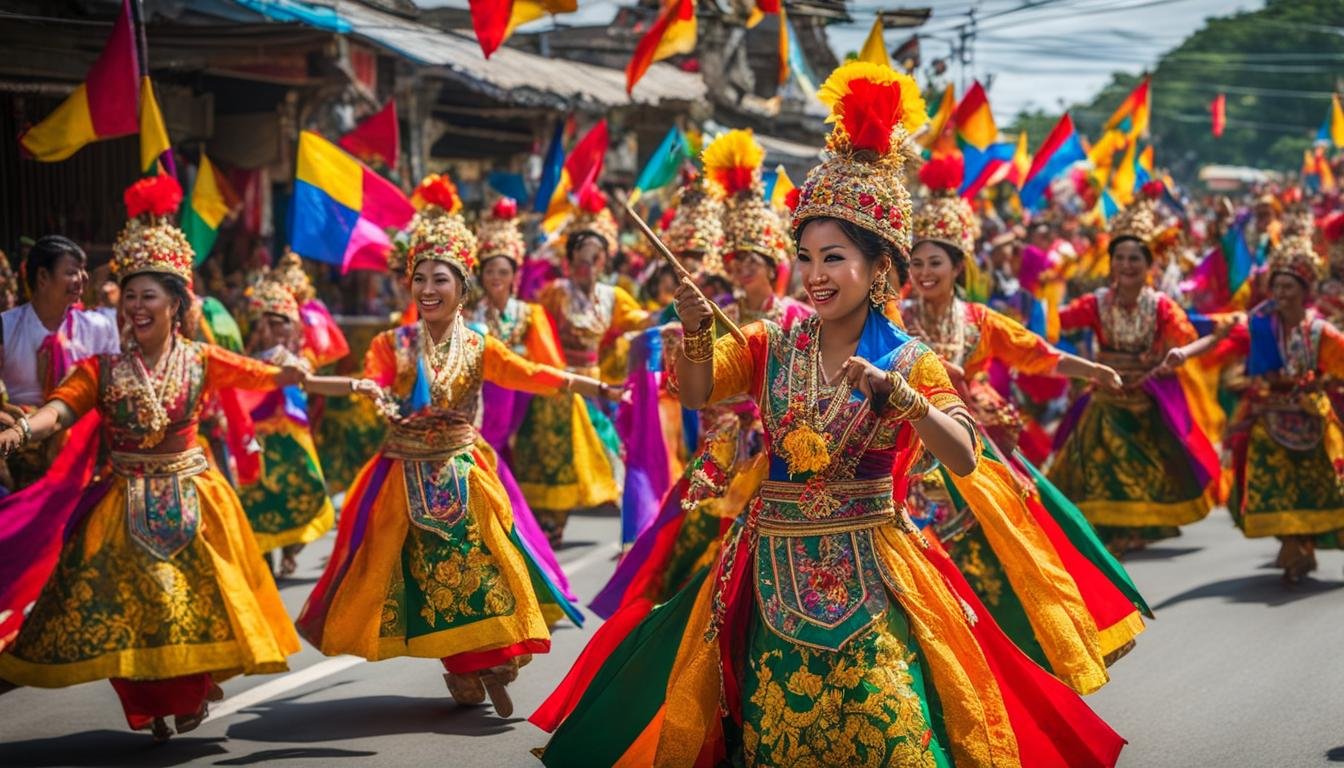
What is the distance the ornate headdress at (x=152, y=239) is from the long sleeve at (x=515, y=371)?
1272 millimetres

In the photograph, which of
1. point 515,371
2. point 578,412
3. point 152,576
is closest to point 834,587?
point 515,371

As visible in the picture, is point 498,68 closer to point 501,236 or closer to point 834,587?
point 501,236

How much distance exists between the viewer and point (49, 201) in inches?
527

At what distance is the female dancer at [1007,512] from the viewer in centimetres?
591

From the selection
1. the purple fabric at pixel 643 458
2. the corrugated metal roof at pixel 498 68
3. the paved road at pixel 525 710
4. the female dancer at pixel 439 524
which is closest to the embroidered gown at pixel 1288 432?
the paved road at pixel 525 710

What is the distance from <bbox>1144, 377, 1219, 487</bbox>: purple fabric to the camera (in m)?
10.5

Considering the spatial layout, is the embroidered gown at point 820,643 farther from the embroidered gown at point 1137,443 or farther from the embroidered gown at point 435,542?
the embroidered gown at point 1137,443

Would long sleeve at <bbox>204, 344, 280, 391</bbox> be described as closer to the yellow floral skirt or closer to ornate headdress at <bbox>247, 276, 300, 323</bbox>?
the yellow floral skirt

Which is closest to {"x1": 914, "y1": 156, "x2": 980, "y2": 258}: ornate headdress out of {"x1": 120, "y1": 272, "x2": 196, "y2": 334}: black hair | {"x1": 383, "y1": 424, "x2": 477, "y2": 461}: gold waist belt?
{"x1": 383, "y1": 424, "x2": 477, "y2": 461}: gold waist belt

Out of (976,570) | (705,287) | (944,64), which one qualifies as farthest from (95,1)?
(944,64)

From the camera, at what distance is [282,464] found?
10.7 meters

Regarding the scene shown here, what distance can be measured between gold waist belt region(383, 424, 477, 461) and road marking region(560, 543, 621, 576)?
3.40 metres

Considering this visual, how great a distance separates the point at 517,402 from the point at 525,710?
13.1ft

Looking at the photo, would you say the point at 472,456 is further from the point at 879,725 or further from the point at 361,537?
the point at 879,725
